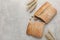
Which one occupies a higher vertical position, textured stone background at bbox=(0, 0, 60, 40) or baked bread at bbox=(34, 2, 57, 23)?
baked bread at bbox=(34, 2, 57, 23)

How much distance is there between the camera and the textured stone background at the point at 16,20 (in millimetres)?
942

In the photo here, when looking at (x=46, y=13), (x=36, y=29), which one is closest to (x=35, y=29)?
(x=36, y=29)

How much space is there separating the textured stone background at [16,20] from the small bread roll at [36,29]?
3 cm

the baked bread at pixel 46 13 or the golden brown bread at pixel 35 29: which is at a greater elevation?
the baked bread at pixel 46 13

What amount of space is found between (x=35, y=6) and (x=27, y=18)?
0.10m

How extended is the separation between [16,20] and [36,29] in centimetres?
13

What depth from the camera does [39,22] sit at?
0.96 metres

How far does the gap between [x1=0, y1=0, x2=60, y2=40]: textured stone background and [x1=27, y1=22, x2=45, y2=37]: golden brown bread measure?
26 mm

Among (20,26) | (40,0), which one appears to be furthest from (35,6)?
(20,26)

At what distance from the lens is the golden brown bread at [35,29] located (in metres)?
0.93

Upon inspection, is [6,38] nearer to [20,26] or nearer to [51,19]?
[20,26]

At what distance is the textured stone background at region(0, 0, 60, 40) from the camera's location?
3.09ft

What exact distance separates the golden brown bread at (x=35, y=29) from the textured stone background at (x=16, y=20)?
26mm

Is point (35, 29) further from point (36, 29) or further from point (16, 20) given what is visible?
point (16, 20)
